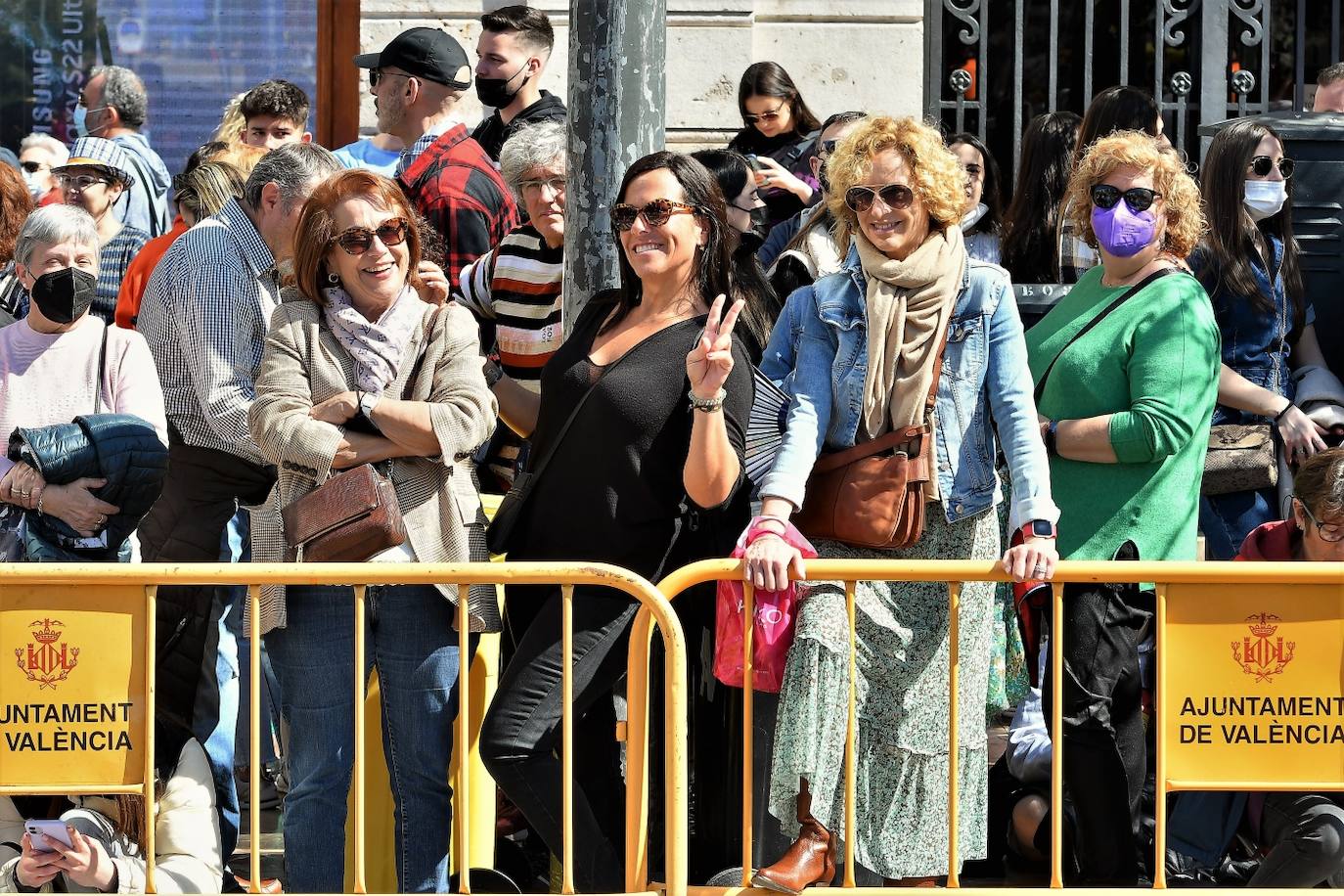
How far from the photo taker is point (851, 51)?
31.6ft

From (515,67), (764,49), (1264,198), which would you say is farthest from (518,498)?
(764,49)

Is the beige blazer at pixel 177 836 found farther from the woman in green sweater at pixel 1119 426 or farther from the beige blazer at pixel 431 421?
the woman in green sweater at pixel 1119 426

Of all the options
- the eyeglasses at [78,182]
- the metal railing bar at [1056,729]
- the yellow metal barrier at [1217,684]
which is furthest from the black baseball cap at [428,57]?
the metal railing bar at [1056,729]

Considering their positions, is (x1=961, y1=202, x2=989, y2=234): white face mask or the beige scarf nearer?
the beige scarf

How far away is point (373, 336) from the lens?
480 centimetres

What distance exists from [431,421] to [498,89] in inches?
125

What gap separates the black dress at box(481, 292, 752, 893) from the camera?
179 inches

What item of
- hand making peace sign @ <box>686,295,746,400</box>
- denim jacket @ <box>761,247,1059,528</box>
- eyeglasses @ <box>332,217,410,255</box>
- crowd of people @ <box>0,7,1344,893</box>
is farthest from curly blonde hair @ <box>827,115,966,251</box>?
eyeglasses @ <box>332,217,410,255</box>

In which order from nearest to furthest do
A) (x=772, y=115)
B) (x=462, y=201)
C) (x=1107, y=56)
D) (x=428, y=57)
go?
(x=462, y=201) < (x=428, y=57) < (x=772, y=115) < (x=1107, y=56)

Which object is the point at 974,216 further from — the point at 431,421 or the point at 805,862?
the point at 805,862

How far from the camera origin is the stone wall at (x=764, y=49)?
954cm

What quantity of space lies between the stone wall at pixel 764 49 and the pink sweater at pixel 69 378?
435cm

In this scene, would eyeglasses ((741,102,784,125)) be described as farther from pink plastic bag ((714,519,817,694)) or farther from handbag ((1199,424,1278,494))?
pink plastic bag ((714,519,817,694))

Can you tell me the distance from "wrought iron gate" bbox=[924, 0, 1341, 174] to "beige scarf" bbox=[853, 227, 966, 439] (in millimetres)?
5412
